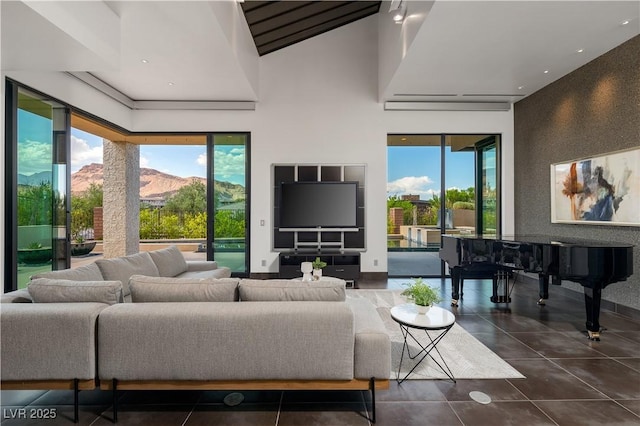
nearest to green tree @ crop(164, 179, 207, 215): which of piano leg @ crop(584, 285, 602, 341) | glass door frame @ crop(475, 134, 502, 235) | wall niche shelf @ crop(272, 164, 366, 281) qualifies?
wall niche shelf @ crop(272, 164, 366, 281)

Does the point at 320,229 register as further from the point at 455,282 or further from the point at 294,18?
the point at 294,18

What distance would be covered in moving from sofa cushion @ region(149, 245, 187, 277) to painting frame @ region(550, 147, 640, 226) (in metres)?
5.43

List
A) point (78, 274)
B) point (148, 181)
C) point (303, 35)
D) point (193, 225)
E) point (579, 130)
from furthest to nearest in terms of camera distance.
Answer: point (148, 181) → point (193, 225) → point (303, 35) → point (579, 130) → point (78, 274)

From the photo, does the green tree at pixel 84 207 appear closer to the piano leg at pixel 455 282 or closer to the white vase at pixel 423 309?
the piano leg at pixel 455 282

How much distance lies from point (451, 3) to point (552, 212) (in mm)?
3610

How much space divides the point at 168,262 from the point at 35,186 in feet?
5.64

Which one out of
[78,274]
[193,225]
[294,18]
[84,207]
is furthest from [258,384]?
[84,207]

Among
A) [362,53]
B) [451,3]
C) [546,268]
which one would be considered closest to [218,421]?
[546,268]

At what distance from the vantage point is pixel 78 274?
9.08 feet

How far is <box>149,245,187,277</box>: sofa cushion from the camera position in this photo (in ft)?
13.1

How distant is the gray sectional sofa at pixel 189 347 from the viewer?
6.31 ft

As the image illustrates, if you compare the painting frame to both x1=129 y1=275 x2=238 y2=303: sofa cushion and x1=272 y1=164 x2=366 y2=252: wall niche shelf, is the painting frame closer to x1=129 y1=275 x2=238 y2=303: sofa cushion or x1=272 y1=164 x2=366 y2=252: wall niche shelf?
x1=272 y1=164 x2=366 y2=252: wall niche shelf

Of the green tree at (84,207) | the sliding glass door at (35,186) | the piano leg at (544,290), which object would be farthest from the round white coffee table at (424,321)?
the green tree at (84,207)

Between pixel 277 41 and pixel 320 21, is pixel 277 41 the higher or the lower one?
the lower one
